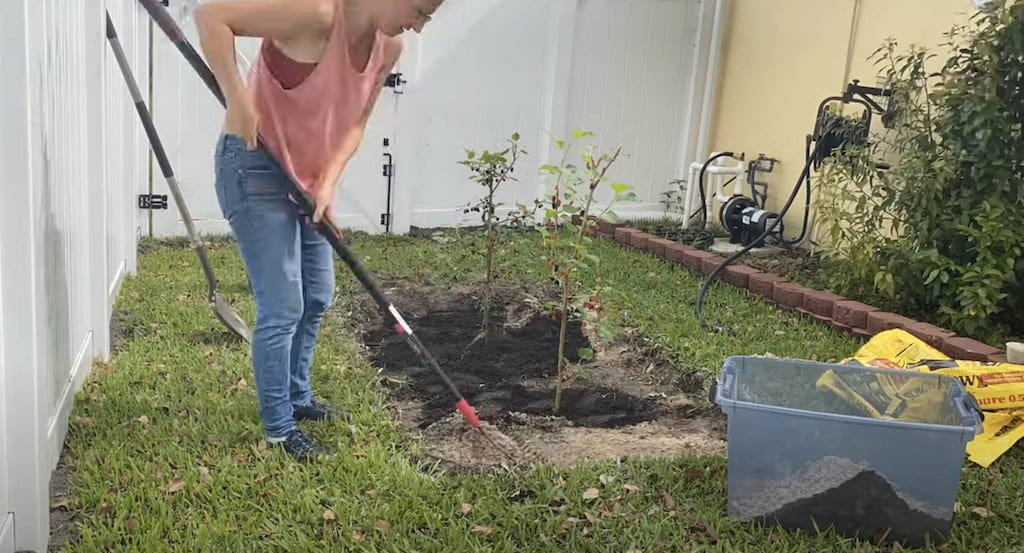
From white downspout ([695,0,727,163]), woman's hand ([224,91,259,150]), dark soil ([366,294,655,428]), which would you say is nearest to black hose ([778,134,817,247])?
white downspout ([695,0,727,163])

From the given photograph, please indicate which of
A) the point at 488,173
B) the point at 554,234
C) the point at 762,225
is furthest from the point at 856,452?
the point at 762,225

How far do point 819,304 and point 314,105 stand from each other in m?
2.95

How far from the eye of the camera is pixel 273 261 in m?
2.38

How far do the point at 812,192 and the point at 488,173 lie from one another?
2.65 m

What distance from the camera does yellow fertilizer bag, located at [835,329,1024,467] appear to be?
2.55 m

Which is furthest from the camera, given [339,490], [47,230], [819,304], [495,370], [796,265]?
[796,265]

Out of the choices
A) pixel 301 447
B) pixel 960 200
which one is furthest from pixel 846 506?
pixel 960 200

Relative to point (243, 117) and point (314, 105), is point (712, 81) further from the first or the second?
point (243, 117)

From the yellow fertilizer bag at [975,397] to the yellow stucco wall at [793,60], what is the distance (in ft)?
8.33

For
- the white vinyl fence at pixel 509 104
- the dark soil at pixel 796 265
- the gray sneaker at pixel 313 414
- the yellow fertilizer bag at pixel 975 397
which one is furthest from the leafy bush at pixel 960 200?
the gray sneaker at pixel 313 414

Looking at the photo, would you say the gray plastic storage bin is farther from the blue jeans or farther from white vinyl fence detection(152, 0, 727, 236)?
white vinyl fence detection(152, 0, 727, 236)

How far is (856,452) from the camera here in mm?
2184

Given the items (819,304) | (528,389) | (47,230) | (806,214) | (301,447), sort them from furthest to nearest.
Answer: (806,214)
(819,304)
(528,389)
(301,447)
(47,230)

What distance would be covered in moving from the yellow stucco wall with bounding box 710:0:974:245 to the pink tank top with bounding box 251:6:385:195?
12.2 ft
